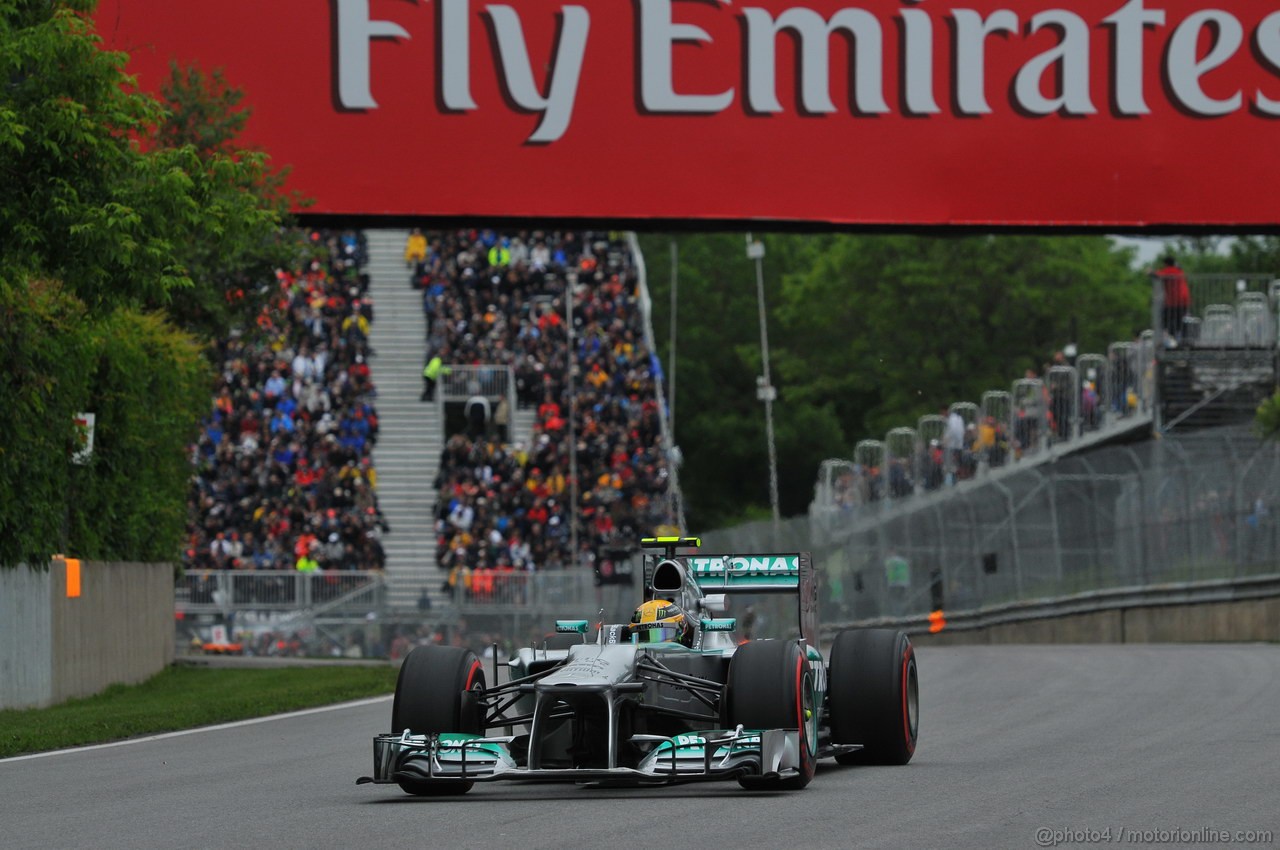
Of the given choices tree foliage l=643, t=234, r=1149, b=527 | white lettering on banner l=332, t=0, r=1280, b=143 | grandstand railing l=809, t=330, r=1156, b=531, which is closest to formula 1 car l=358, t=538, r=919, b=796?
white lettering on banner l=332, t=0, r=1280, b=143

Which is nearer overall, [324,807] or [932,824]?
[932,824]

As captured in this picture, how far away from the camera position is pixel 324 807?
418 inches

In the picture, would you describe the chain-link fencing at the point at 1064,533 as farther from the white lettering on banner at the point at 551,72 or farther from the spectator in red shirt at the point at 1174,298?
the white lettering on banner at the point at 551,72

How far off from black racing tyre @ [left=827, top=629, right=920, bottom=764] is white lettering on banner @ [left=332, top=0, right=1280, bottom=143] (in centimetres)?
1342

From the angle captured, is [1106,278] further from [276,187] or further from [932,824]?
[932,824]

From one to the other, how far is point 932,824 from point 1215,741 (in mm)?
4501

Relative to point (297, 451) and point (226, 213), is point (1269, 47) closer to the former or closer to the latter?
point (226, 213)

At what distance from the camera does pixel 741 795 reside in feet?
35.0

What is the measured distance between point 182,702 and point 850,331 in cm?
5813

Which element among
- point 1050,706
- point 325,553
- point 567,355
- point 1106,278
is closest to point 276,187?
point 1050,706

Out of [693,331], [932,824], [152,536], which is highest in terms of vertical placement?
[693,331]

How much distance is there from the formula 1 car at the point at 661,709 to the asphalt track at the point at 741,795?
0.54 ft

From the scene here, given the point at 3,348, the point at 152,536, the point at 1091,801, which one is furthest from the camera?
the point at 152,536

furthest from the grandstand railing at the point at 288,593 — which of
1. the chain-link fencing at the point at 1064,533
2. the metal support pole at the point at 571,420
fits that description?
the metal support pole at the point at 571,420
